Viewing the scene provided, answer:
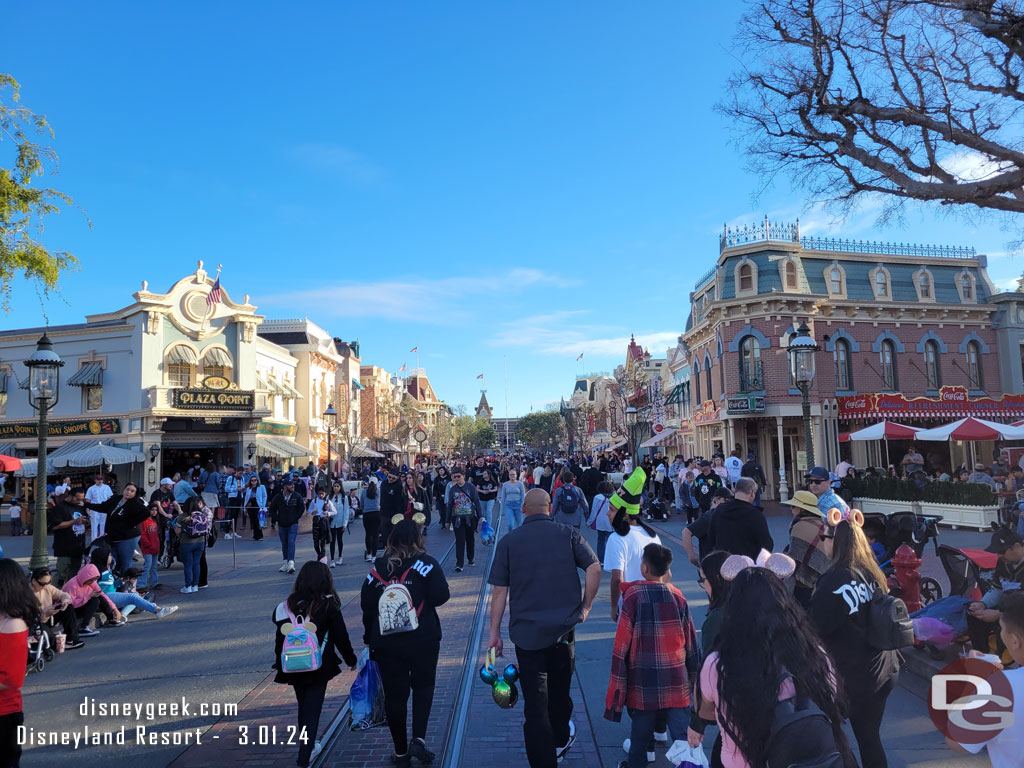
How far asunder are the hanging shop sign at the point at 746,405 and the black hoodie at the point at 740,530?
22063 mm

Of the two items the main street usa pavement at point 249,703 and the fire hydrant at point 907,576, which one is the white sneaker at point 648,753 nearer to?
the main street usa pavement at point 249,703

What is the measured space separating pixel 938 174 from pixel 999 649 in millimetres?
5488

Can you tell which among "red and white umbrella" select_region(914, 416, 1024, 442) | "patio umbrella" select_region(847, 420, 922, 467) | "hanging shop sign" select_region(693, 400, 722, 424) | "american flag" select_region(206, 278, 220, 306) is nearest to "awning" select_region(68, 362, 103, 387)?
"american flag" select_region(206, 278, 220, 306)

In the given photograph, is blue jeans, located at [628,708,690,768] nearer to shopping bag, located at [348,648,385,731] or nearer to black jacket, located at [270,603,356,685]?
shopping bag, located at [348,648,385,731]

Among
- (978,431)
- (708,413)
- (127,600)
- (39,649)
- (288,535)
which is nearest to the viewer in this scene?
A: (39,649)

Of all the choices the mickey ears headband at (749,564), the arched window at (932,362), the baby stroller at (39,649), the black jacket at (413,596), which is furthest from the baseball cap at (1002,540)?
the arched window at (932,362)

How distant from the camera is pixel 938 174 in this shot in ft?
26.5

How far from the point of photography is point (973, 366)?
99.9 ft

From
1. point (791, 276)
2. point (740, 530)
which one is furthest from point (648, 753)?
point (791, 276)

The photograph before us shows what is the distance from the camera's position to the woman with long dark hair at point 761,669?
2.18m

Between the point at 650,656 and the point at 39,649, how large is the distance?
6.85 meters

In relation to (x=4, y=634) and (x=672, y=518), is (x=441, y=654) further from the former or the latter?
(x=672, y=518)

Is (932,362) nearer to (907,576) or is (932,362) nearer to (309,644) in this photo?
(907,576)

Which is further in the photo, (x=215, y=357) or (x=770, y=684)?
(x=215, y=357)
